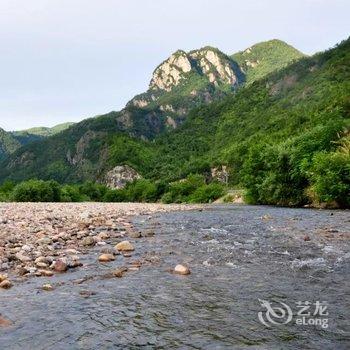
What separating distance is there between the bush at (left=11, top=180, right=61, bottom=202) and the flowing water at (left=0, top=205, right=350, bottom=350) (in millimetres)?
74019

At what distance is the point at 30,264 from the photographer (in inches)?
482

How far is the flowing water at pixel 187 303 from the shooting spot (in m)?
6.92

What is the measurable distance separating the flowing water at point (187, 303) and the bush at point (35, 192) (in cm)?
7402

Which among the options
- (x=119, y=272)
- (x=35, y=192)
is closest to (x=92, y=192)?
(x=35, y=192)

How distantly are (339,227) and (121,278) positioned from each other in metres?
16.1

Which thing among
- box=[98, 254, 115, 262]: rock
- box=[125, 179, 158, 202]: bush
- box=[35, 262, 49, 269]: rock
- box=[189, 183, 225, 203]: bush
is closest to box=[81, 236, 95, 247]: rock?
box=[98, 254, 115, 262]: rock

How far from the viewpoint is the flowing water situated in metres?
6.92

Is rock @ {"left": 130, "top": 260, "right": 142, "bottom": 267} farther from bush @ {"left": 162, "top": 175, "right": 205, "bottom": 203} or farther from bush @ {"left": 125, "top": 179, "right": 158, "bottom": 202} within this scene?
bush @ {"left": 125, "top": 179, "right": 158, "bottom": 202}

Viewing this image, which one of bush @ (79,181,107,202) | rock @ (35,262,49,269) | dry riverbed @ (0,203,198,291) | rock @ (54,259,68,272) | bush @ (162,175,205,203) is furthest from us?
bush @ (79,181,107,202)

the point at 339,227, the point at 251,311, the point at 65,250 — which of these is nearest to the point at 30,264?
the point at 65,250

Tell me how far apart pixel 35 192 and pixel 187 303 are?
82.8 metres

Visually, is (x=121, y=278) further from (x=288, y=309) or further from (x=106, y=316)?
(x=288, y=309)

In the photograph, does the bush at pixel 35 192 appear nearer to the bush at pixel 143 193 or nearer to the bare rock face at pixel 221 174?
the bush at pixel 143 193

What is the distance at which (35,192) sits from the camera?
282ft
